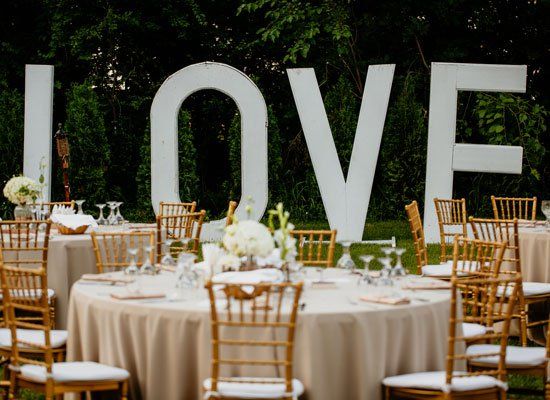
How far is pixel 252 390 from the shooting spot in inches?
177

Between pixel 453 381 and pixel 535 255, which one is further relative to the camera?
pixel 535 255

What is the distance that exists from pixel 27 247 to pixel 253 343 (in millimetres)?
3579

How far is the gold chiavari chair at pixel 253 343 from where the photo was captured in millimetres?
4496

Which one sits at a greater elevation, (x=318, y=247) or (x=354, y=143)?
(x=354, y=143)

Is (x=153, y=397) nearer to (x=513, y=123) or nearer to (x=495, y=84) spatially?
(x=495, y=84)

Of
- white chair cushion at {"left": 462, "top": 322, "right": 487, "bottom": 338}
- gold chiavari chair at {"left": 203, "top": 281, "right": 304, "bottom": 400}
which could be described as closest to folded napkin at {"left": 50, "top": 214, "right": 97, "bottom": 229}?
gold chiavari chair at {"left": 203, "top": 281, "right": 304, "bottom": 400}

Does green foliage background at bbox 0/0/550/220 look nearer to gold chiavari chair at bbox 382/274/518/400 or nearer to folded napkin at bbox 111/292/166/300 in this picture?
folded napkin at bbox 111/292/166/300

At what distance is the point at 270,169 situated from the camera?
17469 millimetres

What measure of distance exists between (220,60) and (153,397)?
1421cm

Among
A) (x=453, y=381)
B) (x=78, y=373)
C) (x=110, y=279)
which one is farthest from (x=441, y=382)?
(x=110, y=279)

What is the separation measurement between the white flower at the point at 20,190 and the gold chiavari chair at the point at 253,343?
4263mm

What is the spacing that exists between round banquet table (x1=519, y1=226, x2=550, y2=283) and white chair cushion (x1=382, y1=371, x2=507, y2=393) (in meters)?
3.79

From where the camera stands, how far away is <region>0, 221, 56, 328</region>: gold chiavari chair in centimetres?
747

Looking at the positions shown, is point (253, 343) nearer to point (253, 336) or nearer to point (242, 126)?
point (253, 336)
